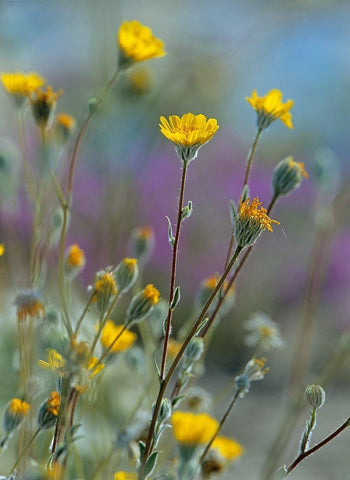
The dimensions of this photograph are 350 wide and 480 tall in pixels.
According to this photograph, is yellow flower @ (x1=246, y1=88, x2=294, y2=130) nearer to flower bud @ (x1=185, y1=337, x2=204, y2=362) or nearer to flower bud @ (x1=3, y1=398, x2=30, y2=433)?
flower bud @ (x1=185, y1=337, x2=204, y2=362)

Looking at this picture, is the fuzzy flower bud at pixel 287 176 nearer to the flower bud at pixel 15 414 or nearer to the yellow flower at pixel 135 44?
the yellow flower at pixel 135 44

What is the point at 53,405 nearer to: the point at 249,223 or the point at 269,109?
the point at 249,223

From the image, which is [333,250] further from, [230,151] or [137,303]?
[137,303]

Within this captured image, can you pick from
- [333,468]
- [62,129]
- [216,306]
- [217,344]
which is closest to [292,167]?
[216,306]

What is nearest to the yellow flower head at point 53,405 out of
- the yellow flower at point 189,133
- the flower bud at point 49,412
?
the flower bud at point 49,412

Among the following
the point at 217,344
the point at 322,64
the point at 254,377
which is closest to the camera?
the point at 254,377

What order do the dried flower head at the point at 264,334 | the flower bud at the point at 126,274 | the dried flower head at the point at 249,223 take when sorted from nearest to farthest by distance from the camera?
1. the dried flower head at the point at 249,223
2. the flower bud at the point at 126,274
3. the dried flower head at the point at 264,334

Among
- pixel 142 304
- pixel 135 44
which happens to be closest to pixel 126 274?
pixel 142 304
